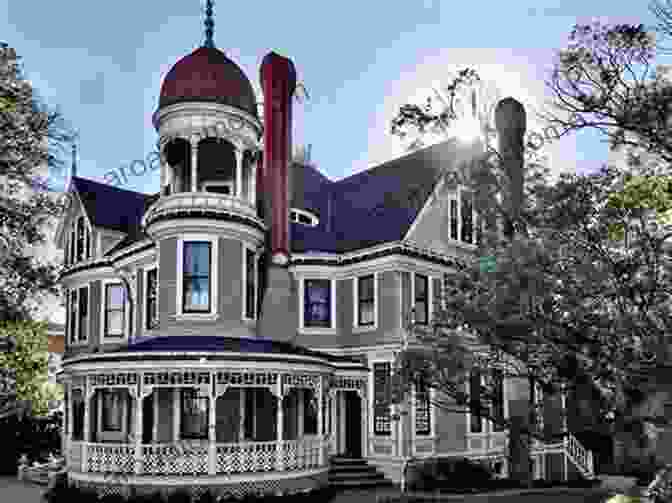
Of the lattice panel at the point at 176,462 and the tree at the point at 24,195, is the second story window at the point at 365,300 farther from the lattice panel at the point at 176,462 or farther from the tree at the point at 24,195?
the tree at the point at 24,195

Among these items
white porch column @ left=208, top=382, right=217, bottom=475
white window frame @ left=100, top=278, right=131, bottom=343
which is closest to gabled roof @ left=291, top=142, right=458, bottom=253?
white window frame @ left=100, top=278, right=131, bottom=343

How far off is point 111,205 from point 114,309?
5.02 m

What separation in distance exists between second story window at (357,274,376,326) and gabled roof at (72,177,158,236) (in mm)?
9418

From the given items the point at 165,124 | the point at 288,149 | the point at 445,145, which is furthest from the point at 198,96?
the point at 445,145

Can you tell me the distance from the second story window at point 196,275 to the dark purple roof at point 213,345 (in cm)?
111

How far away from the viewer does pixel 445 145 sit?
88.0 feet

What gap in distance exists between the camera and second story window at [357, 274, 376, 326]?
24109 millimetres

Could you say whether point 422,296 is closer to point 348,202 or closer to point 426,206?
point 426,206

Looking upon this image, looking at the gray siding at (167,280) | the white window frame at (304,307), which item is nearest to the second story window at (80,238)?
the gray siding at (167,280)

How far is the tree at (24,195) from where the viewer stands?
12.7 m

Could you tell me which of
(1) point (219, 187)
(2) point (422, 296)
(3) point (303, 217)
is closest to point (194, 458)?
(2) point (422, 296)

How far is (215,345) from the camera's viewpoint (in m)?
20.3

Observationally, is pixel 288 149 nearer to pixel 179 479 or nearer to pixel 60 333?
pixel 179 479

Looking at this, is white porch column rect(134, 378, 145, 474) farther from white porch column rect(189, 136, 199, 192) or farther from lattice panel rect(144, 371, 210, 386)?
white porch column rect(189, 136, 199, 192)
